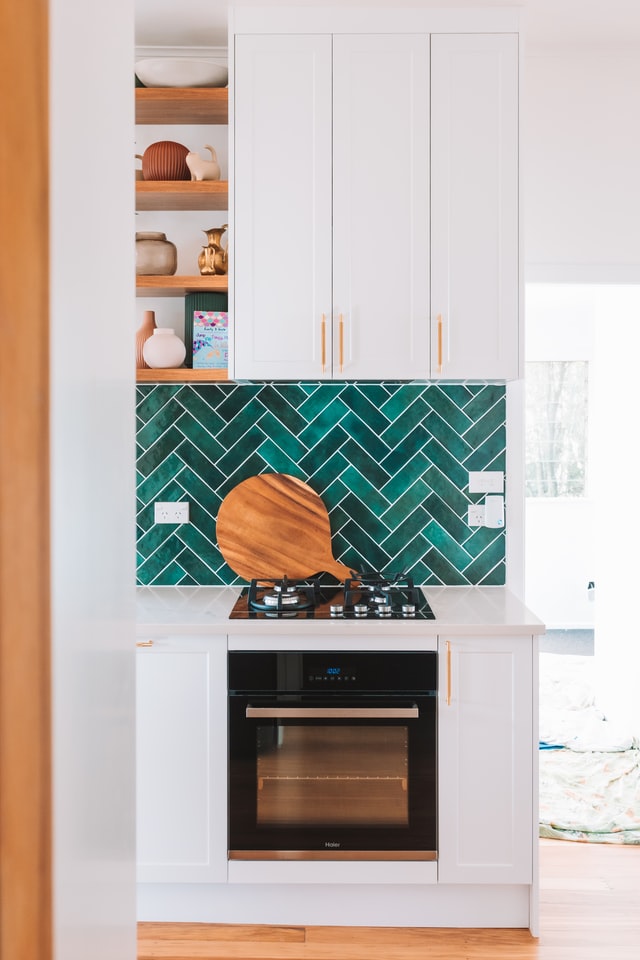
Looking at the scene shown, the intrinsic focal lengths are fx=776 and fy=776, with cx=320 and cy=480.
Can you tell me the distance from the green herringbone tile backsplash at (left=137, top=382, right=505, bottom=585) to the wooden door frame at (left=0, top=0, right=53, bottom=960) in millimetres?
2574

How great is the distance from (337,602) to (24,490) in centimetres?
238

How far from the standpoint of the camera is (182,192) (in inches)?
104

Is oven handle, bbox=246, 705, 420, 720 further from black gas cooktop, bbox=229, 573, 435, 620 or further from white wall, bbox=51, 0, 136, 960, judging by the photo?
white wall, bbox=51, 0, 136, 960

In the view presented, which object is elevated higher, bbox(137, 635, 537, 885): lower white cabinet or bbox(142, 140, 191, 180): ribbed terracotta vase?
bbox(142, 140, 191, 180): ribbed terracotta vase

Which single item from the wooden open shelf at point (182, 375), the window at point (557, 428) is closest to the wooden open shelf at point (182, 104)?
the wooden open shelf at point (182, 375)

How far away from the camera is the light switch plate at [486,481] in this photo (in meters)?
2.86

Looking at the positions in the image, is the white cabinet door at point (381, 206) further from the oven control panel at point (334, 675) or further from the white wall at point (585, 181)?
the oven control panel at point (334, 675)

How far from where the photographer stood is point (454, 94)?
8.25 feet

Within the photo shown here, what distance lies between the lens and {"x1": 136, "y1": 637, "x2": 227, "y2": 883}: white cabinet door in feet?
7.64

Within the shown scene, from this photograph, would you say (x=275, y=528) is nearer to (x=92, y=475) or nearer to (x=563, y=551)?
(x=92, y=475)

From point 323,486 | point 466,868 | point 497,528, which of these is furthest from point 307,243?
point 466,868

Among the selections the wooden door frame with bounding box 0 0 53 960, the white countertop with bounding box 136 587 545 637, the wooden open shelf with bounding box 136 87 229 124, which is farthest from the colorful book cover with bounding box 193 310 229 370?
the wooden door frame with bounding box 0 0 53 960

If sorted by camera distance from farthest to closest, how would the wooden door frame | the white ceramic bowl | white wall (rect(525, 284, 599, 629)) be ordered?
white wall (rect(525, 284, 599, 629)), the white ceramic bowl, the wooden door frame

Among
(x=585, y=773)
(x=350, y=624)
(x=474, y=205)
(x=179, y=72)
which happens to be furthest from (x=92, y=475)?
(x=585, y=773)
